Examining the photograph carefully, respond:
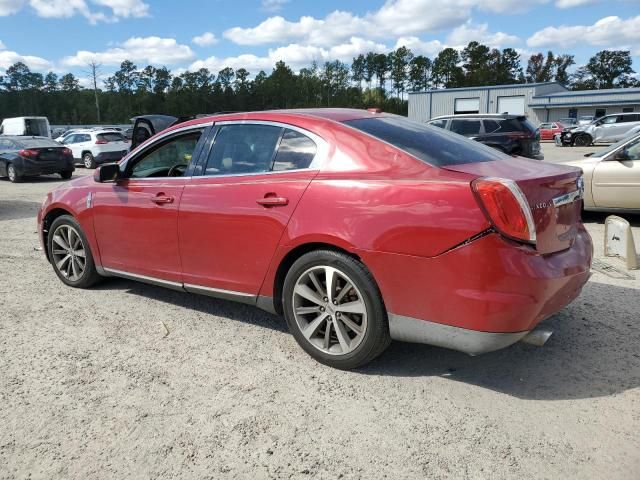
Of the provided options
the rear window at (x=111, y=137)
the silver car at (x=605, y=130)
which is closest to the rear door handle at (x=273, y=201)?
the rear window at (x=111, y=137)

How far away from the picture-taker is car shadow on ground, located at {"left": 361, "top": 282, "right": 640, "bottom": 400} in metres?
3.18

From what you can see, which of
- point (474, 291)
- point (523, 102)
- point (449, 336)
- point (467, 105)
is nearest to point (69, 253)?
point (449, 336)

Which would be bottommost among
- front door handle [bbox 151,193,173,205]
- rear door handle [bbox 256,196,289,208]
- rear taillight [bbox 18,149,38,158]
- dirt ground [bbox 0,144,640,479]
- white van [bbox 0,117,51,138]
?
dirt ground [bbox 0,144,640,479]

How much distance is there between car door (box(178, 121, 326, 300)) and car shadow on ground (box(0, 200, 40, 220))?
6.52 metres

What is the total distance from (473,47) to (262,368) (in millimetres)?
114979

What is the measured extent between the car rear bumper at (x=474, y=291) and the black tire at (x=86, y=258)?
3.04 m

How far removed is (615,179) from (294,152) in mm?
6278

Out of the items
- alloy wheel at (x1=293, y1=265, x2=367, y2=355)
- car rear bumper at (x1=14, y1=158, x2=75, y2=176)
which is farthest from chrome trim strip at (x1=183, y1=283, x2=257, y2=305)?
car rear bumper at (x1=14, y1=158, x2=75, y2=176)

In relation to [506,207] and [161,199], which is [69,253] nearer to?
[161,199]

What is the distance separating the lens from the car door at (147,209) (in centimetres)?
421

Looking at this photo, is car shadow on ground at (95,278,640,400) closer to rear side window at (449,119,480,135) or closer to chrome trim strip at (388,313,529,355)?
chrome trim strip at (388,313,529,355)

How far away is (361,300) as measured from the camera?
127 inches

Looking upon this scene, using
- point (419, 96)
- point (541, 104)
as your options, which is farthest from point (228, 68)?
point (541, 104)

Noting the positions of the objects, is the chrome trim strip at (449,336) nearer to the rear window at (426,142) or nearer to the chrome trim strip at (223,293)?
the rear window at (426,142)
